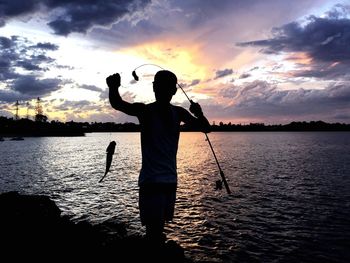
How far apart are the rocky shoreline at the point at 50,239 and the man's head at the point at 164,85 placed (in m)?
4.17

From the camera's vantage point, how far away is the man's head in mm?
4555

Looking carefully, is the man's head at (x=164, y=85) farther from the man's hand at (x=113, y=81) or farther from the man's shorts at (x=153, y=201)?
the man's shorts at (x=153, y=201)

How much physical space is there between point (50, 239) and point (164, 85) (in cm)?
1024

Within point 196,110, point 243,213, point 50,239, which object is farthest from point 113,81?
point 243,213

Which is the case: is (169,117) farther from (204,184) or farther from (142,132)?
(204,184)

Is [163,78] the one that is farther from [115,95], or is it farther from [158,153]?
[158,153]

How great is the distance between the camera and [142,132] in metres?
4.49

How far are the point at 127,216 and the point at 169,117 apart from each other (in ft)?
58.8

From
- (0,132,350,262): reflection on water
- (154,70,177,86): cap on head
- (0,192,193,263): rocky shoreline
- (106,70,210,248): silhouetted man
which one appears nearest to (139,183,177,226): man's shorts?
(106,70,210,248): silhouetted man

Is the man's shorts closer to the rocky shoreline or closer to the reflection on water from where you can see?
the rocky shoreline

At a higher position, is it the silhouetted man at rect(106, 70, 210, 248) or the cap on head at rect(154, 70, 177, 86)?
the cap on head at rect(154, 70, 177, 86)

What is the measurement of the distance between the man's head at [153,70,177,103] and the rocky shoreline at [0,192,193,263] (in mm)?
4172

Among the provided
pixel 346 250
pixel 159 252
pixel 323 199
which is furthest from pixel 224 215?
pixel 159 252

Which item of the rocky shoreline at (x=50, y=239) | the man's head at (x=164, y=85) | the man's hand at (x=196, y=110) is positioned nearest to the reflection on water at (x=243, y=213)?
the rocky shoreline at (x=50, y=239)
